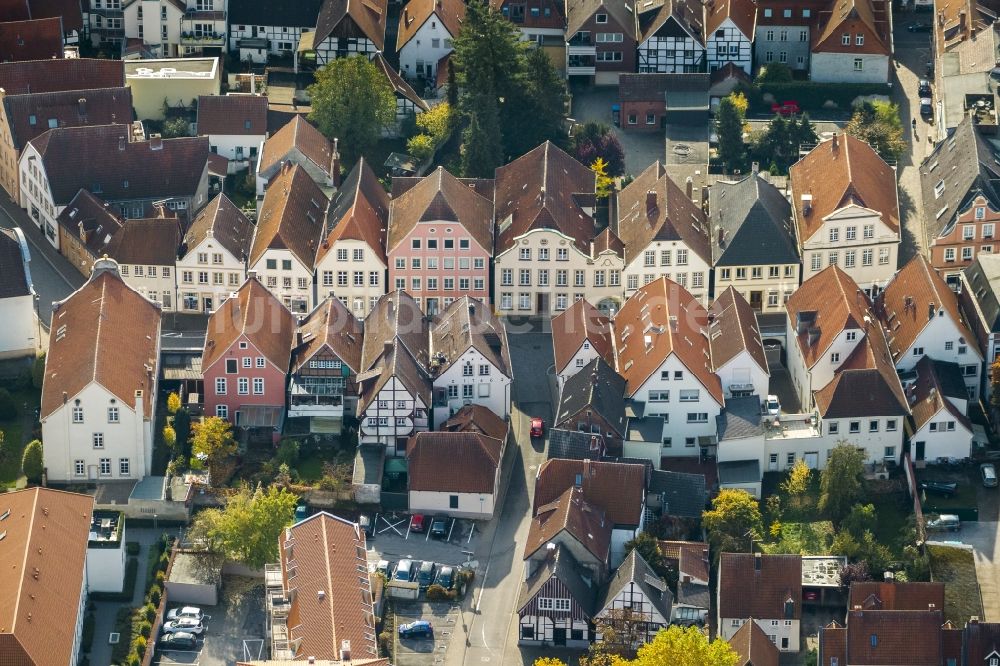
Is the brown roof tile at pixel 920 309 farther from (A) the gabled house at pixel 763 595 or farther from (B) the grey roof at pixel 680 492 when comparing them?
(A) the gabled house at pixel 763 595

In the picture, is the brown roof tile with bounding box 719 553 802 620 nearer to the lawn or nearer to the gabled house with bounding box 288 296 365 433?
the lawn

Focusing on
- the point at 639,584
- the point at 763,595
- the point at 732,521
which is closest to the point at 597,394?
the point at 732,521

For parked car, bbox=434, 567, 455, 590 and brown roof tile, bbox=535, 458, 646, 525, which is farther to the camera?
brown roof tile, bbox=535, 458, 646, 525

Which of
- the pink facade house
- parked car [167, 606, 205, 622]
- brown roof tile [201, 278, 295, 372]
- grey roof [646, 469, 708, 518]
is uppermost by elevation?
brown roof tile [201, 278, 295, 372]

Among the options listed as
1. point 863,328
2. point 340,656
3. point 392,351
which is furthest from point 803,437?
point 340,656

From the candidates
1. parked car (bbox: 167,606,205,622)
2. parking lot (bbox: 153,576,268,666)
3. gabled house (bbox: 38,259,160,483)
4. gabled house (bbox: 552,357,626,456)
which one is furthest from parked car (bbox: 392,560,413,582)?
gabled house (bbox: 38,259,160,483)

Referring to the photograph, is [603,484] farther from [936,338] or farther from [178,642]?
[178,642]

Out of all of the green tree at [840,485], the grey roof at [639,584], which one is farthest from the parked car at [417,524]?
the green tree at [840,485]
